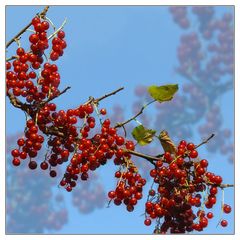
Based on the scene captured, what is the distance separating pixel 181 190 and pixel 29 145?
38.9 inches

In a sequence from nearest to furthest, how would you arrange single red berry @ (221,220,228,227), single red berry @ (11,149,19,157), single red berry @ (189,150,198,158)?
single red berry @ (189,150,198,158)
single red berry @ (11,149,19,157)
single red berry @ (221,220,228,227)

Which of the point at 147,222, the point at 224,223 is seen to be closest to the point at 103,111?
the point at 147,222

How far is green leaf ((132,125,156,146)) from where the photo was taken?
3.04 meters

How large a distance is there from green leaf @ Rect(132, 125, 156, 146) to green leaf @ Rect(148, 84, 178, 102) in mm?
202

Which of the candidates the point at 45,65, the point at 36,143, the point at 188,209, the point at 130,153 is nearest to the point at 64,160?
the point at 36,143

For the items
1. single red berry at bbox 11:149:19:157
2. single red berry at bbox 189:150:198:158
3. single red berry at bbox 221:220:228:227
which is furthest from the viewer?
single red berry at bbox 221:220:228:227

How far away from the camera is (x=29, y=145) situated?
3170mm

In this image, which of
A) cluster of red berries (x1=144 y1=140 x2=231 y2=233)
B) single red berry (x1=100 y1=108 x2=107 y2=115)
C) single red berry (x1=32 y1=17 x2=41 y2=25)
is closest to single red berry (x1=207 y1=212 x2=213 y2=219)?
cluster of red berries (x1=144 y1=140 x2=231 y2=233)

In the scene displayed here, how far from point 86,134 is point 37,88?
1.35ft

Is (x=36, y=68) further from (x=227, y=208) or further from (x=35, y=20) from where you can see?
(x=227, y=208)

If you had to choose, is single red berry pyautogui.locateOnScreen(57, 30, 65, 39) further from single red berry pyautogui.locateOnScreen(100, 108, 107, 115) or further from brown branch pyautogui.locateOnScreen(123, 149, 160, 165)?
brown branch pyautogui.locateOnScreen(123, 149, 160, 165)

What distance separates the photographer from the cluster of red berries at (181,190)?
9.96 feet

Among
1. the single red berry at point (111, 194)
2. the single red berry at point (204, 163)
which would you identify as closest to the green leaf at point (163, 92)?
the single red berry at point (204, 163)

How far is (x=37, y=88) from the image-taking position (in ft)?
10.1
